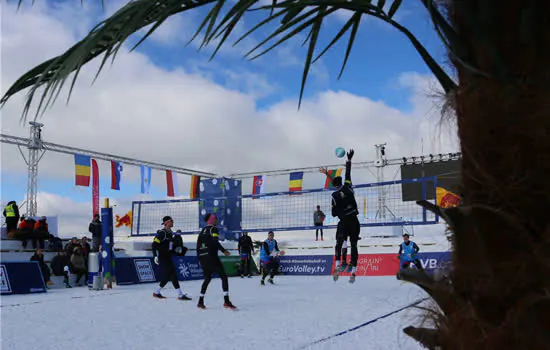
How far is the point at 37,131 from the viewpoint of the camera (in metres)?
20.2

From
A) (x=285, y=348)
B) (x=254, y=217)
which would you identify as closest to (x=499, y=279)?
(x=285, y=348)

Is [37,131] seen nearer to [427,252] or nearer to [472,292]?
[427,252]

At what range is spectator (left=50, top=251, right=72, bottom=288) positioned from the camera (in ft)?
48.3

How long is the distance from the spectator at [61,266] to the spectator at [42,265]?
0.34 meters

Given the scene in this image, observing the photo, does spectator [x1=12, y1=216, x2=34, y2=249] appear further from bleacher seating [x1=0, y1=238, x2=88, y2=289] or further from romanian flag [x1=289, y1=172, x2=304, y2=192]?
romanian flag [x1=289, y1=172, x2=304, y2=192]

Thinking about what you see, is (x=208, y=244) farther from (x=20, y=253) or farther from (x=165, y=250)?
(x=20, y=253)

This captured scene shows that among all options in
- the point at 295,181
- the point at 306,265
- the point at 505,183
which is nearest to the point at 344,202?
the point at 505,183

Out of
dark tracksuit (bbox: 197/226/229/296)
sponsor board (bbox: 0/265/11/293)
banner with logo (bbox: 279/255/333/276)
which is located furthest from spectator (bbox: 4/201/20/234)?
banner with logo (bbox: 279/255/333/276)

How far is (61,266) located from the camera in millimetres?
14812

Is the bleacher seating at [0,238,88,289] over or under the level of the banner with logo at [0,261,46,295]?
over

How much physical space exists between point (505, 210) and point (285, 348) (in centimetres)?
394

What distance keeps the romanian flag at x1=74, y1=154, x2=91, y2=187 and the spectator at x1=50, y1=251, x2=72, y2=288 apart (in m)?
4.85

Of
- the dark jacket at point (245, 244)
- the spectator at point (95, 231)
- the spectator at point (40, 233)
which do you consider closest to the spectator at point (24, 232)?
the spectator at point (40, 233)

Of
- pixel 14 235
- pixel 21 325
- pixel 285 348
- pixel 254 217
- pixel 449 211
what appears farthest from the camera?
pixel 254 217
